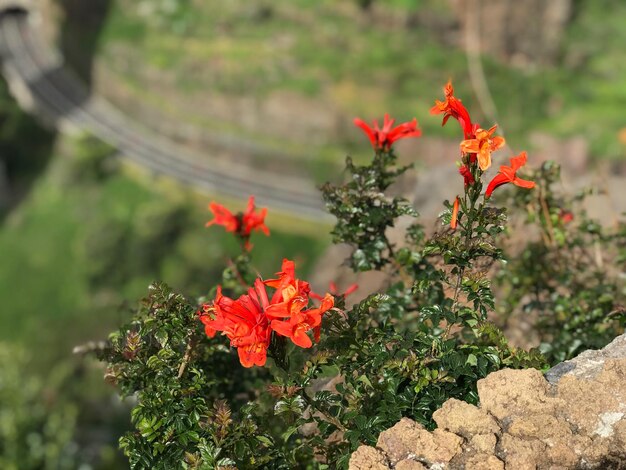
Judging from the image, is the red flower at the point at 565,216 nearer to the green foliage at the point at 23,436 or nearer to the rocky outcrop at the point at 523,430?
the rocky outcrop at the point at 523,430

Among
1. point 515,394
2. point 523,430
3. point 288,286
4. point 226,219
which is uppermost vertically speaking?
point 226,219

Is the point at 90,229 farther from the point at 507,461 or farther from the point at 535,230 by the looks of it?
the point at 507,461

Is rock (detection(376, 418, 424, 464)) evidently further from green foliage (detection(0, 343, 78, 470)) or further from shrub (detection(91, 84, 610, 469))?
green foliage (detection(0, 343, 78, 470))

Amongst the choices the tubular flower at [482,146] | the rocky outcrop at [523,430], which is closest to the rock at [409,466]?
the rocky outcrop at [523,430]

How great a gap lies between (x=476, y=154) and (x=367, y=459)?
7.28 ft

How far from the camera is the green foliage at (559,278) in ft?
21.5

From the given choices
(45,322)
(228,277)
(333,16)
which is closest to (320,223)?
(333,16)

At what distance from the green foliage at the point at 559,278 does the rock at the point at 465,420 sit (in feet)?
7.00

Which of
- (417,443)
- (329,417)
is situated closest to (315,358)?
(329,417)

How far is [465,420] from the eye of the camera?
4.50 meters

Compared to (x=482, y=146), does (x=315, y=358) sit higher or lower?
lower

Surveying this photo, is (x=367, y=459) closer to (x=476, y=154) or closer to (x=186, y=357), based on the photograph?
(x=186, y=357)

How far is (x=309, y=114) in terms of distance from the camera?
128 feet

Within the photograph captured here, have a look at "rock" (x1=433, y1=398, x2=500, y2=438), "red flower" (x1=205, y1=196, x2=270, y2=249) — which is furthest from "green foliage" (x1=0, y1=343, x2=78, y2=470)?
"rock" (x1=433, y1=398, x2=500, y2=438)
